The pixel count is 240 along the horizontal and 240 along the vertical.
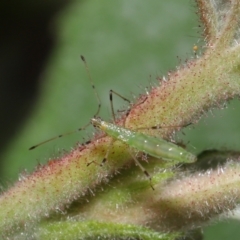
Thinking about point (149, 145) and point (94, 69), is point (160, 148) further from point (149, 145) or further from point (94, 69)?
point (94, 69)

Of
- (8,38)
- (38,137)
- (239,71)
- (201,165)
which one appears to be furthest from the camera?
(8,38)

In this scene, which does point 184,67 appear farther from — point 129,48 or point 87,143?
point 129,48

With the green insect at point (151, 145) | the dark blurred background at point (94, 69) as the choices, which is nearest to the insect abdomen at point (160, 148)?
the green insect at point (151, 145)

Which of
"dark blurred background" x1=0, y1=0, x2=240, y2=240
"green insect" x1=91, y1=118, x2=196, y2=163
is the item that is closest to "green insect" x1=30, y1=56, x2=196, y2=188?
"green insect" x1=91, y1=118, x2=196, y2=163

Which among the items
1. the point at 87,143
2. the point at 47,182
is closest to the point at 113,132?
the point at 87,143

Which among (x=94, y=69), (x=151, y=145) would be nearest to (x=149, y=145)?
(x=151, y=145)

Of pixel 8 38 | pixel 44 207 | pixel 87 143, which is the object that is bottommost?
pixel 44 207

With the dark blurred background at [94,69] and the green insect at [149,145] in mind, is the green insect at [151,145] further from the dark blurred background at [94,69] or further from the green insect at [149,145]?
the dark blurred background at [94,69]

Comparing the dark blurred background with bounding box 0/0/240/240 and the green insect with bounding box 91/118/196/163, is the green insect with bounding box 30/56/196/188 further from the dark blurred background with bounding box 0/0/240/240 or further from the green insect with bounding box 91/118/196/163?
the dark blurred background with bounding box 0/0/240/240
